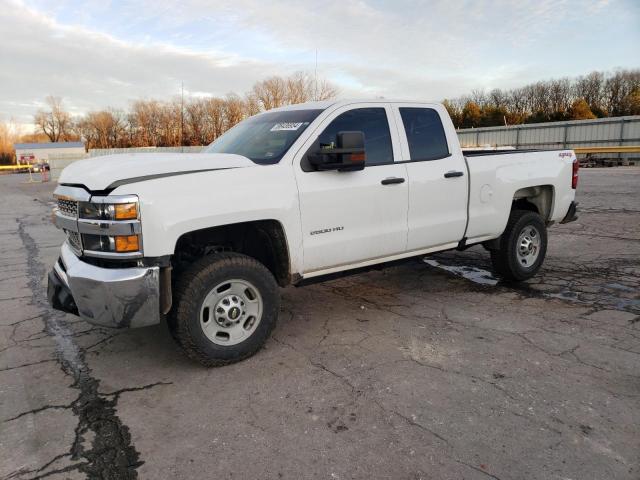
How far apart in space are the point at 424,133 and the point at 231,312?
258 centimetres

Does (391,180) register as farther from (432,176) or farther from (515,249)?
(515,249)

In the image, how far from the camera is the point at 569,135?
36438 millimetres

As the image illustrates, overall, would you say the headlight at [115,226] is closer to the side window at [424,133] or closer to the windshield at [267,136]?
the windshield at [267,136]

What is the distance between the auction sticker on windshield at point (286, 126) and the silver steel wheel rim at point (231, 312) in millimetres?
1429

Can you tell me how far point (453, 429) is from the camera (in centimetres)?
283

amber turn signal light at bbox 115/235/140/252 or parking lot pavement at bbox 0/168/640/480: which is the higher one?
amber turn signal light at bbox 115/235/140/252

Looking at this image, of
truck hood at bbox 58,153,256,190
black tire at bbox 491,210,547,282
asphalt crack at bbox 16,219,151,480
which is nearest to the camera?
asphalt crack at bbox 16,219,151,480

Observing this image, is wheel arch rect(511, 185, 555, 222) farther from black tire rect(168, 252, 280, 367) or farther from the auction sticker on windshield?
black tire rect(168, 252, 280, 367)

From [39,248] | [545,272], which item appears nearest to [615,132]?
[545,272]

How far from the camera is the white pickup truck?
3.26m

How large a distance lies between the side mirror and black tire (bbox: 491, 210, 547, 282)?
2453mm

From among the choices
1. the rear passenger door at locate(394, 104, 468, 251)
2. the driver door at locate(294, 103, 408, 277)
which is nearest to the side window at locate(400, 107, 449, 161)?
the rear passenger door at locate(394, 104, 468, 251)

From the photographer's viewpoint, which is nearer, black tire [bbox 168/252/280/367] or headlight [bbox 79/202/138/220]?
headlight [bbox 79/202/138/220]

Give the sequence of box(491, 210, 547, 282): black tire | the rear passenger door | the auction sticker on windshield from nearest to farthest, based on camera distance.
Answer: the auction sticker on windshield, the rear passenger door, box(491, 210, 547, 282): black tire
